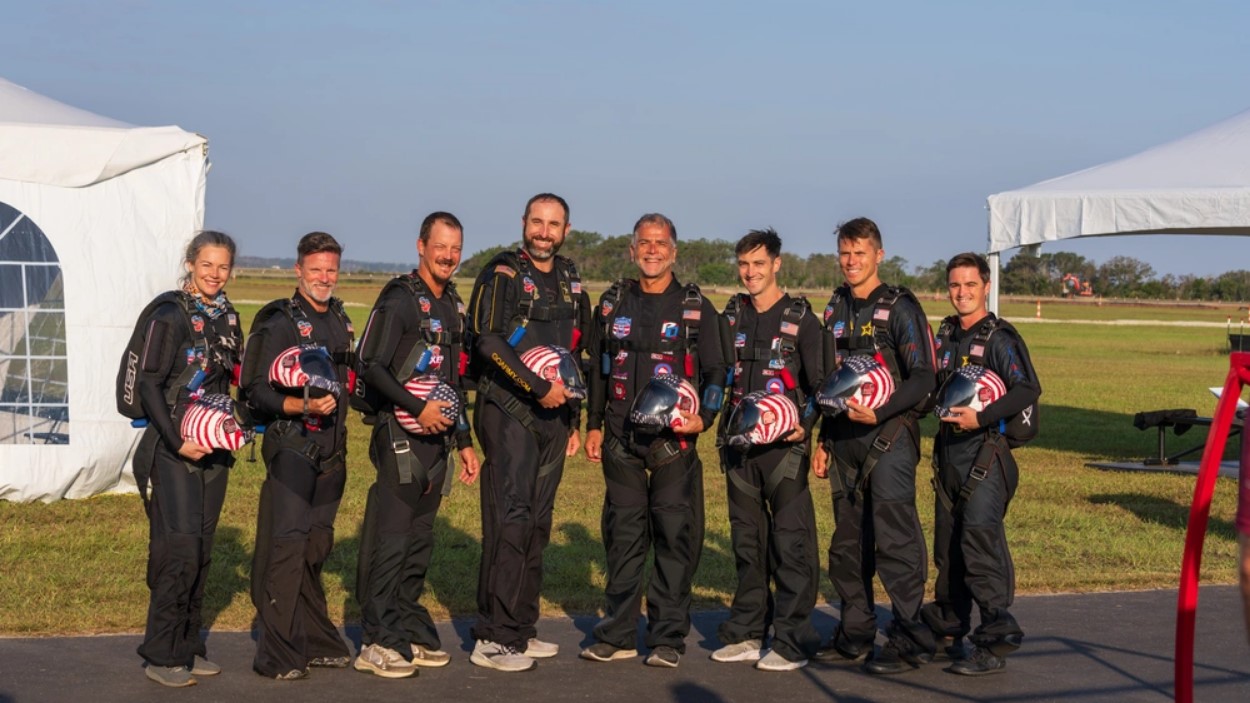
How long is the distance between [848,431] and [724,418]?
0.66 metres

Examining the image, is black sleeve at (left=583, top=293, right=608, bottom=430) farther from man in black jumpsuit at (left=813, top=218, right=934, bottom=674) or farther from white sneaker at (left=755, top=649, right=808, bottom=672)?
white sneaker at (left=755, top=649, right=808, bottom=672)

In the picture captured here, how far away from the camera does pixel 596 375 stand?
7688 millimetres

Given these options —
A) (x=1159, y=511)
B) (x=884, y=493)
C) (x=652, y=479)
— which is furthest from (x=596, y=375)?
(x=1159, y=511)

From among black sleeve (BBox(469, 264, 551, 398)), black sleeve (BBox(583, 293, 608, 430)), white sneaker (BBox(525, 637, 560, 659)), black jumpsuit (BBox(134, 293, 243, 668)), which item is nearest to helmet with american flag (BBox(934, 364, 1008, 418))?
black sleeve (BBox(583, 293, 608, 430))

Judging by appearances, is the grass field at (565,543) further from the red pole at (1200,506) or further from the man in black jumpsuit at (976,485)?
the red pole at (1200,506)

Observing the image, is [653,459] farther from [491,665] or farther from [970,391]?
[970,391]

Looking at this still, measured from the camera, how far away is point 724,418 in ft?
24.7

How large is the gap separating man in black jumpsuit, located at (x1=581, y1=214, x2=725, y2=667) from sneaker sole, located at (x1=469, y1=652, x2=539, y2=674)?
381 mm

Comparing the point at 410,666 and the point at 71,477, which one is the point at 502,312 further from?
the point at 71,477

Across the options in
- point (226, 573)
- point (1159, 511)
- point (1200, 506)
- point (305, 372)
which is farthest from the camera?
point (1159, 511)

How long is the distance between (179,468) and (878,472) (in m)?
3.54

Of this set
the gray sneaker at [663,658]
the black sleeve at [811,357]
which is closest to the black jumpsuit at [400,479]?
the gray sneaker at [663,658]

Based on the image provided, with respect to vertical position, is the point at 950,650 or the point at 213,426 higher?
the point at 213,426

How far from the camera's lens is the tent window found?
41.9 feet
